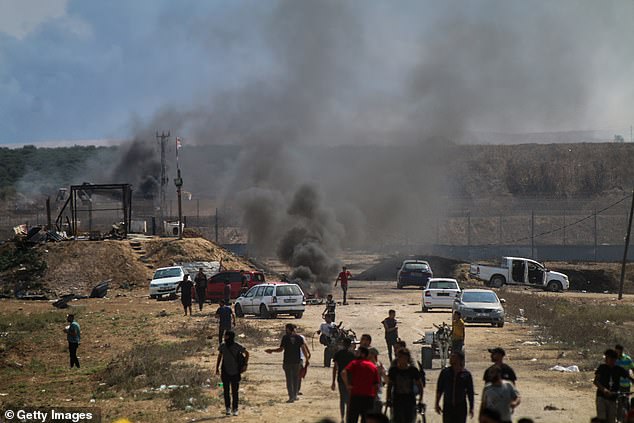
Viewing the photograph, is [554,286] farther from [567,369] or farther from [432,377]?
[432,377]

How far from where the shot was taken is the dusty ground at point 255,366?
1716 centimetres

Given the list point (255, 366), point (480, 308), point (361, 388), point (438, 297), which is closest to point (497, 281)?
point (438, 297)

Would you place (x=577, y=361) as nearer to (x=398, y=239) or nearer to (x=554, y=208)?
(x=554, y=208)

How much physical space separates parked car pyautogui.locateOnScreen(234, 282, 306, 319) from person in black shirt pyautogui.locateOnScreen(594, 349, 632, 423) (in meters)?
22.7

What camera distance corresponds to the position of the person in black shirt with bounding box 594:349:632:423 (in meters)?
13.2

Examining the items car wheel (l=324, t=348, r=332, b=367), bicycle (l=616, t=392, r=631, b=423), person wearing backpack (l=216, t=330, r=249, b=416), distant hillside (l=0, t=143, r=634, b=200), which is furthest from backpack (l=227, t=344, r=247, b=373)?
distant hillside (l=0, t=143, r=634, b=200)

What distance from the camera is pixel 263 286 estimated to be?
3638 centimetres

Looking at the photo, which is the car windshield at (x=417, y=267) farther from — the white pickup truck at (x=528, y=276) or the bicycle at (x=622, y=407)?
the bicycle at (x=622, y=407)

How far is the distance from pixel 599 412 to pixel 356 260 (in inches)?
2771

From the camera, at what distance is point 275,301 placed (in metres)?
35.6

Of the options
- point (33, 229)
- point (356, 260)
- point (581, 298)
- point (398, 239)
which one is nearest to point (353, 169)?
point (356, 260)

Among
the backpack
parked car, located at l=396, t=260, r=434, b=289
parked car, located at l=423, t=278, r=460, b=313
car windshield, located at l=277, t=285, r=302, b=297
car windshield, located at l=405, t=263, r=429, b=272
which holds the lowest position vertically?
the backpack

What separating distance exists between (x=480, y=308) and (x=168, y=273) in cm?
2016

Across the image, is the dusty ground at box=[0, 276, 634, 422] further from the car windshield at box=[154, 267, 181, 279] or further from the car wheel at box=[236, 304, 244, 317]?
the car windshield at box=[154, 267, 181, 279]
